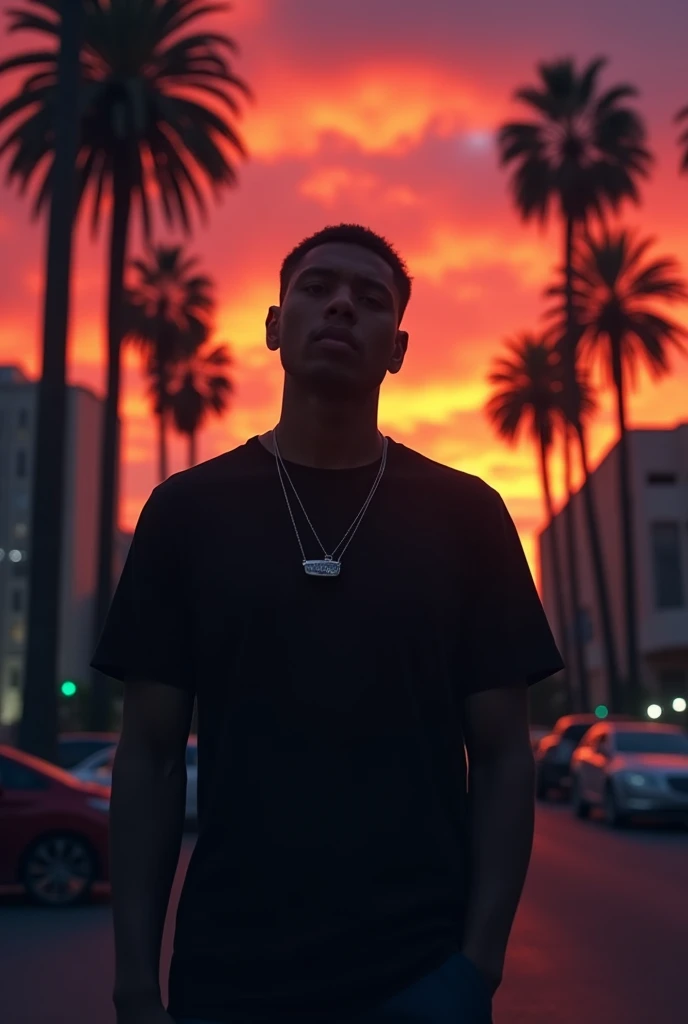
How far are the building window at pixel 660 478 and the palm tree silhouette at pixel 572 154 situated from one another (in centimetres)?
2226

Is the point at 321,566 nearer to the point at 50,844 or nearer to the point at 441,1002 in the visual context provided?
the point at 441,1002

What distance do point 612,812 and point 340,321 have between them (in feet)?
70.8

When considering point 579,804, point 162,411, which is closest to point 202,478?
point 579,804

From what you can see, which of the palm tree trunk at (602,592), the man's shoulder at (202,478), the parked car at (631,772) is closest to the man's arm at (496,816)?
the man's shoulder at (202,478)

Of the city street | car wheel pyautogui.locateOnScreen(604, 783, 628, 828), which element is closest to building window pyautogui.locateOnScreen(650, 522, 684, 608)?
car wheel pyautogui.locateOnScreen(604, 783, 628, 828)

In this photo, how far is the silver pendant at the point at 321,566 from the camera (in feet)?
8.20

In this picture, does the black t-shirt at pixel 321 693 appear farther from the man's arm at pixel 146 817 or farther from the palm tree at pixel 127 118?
the palm tree at pixel 127 118

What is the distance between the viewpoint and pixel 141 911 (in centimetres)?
245

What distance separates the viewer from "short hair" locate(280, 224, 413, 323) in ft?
9.45

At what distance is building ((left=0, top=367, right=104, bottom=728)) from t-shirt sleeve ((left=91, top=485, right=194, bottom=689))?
293 feet

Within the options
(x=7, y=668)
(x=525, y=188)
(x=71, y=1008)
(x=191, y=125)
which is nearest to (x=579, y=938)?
(x=71, y=1008)

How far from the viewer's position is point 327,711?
7.88 feet

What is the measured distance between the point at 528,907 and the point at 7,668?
82.6 metres

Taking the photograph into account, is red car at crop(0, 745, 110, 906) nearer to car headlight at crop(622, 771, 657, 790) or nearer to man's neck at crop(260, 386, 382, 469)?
man's neck at crop(260, 386, 382, 469)
